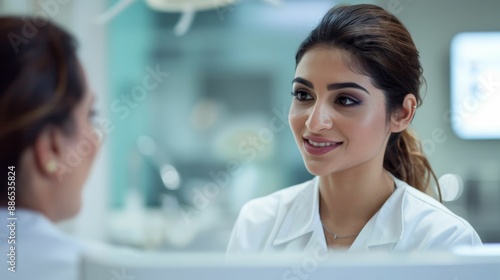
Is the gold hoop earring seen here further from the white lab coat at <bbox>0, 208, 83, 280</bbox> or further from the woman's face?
the woman's face

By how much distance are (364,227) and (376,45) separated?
265 mm

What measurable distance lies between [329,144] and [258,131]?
6.79 feet

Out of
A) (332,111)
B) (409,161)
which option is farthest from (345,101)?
(409,161)

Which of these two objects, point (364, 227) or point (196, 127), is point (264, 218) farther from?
point (196, 127)

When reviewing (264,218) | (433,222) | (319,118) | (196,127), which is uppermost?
(319,118)

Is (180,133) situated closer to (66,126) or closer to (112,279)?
(66,126)

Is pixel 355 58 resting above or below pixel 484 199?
above

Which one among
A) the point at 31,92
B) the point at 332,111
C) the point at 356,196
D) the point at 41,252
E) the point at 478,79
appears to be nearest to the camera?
the point at 41,252

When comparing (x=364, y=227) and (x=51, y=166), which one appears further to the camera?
(x=364, y=227)

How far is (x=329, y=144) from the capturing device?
31.1 inches

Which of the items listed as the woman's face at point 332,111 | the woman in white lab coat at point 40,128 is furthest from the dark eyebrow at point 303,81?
the woman in white lab coat at point 40,128

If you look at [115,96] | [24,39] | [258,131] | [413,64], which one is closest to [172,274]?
[24,39]

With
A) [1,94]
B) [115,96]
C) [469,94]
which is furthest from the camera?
[115,96]

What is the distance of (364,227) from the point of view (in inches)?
33.4
